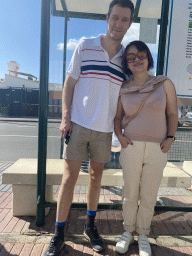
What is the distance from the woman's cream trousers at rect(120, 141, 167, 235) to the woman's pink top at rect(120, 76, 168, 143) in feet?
0.25

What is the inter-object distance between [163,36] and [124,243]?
2.13 meters

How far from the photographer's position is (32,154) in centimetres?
608

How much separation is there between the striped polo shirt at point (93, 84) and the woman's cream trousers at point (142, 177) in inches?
12.7

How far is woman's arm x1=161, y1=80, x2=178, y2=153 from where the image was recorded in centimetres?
175

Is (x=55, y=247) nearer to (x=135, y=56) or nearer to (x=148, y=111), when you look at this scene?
(x=148, y=111)

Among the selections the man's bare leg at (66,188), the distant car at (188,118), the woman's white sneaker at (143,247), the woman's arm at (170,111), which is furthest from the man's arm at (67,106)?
the distant car at (188,118)

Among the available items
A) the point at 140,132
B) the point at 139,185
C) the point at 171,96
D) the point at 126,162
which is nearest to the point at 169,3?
the point at 171,96

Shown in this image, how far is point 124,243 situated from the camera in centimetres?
188

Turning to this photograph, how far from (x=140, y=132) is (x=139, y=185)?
0.50 metres

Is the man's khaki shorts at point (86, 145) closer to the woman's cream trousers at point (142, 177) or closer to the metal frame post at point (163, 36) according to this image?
the woman's cream trousers at point (142, 177)

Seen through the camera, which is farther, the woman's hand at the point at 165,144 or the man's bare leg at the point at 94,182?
the man's bare leg at the point at 94,182

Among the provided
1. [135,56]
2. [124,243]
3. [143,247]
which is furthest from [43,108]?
[143,247]

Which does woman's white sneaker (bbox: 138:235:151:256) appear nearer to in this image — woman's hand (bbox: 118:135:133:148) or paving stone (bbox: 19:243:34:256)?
woman's hand (bbox: 118:135:133:148)

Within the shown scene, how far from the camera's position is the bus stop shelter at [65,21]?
80.0 inches
